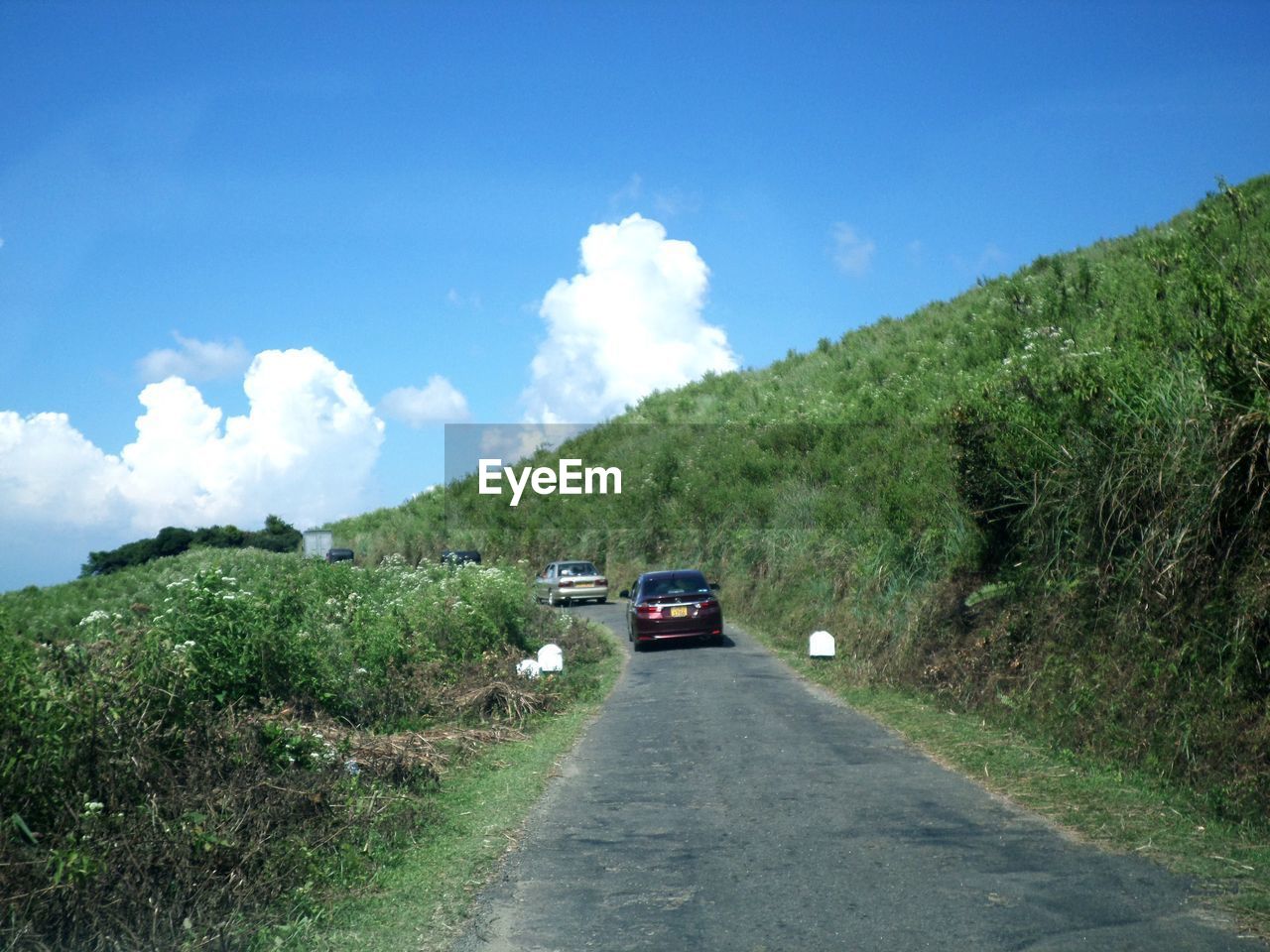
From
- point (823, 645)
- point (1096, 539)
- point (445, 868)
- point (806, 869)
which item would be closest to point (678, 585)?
point (823, 645)

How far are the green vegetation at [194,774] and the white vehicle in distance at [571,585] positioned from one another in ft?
83.9

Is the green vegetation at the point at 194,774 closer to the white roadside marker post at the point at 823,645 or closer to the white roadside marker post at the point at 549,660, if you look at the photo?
the white roadside marker post at the point at 549,660

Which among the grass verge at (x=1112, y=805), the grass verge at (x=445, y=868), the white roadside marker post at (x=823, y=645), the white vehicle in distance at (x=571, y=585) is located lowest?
the grass verge at (x=445, y=868)

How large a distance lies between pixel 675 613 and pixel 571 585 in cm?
1507

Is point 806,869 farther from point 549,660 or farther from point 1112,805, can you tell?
point 549,660

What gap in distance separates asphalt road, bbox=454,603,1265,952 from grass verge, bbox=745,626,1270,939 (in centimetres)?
22

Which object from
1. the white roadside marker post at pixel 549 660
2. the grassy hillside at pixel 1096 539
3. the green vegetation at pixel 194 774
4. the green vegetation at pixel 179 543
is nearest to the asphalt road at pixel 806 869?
the green vegetation at pixel 194 774

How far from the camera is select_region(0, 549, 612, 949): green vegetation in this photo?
228 inches

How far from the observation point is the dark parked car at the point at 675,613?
23.9 m

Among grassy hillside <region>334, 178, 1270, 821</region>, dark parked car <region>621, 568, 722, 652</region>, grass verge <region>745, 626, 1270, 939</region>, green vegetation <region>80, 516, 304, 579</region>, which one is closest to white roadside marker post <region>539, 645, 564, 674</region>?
grassy hillside <region>334, 178, 1270, 821</region>

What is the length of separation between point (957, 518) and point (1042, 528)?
3.61 meters

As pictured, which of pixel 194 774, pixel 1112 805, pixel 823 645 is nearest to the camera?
pixel 194 774

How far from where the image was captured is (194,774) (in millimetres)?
6922

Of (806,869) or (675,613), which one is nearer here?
(806,869)
